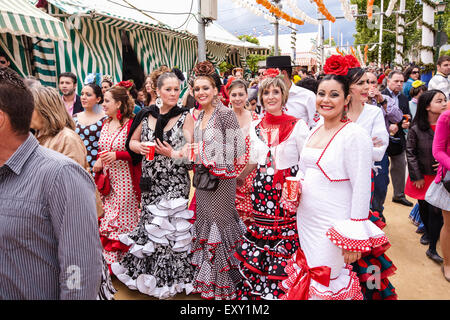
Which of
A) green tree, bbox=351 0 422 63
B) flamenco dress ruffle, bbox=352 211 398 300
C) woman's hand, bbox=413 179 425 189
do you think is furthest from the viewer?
green tree, bbox=351 0 422 63

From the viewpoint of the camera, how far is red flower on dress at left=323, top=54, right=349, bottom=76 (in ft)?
8.24

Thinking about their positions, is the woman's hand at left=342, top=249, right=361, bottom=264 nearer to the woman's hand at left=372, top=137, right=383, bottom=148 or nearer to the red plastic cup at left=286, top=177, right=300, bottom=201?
the red plastic cup at left=286, top=177, right=300, bottom=201

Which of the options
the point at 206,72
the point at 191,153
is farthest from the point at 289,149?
the point at 206,72

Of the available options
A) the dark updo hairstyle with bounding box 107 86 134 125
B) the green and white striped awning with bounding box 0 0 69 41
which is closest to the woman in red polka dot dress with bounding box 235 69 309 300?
the dark updo hairstyle with bounding box 107 86 134 125

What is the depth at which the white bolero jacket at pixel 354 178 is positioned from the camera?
223 cm

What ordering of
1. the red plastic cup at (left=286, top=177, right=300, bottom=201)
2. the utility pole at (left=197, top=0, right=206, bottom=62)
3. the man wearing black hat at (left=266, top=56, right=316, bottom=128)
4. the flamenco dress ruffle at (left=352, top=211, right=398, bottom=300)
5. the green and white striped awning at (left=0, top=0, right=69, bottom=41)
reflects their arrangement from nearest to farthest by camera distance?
1. the red plastic cup at (left=286, top=177, right=300, bottom=201)
2. the flamenco dress ruffle at (left=352, top=211, right=398, bottom=300)
3. the man wearing black hat at (left=266, top=56, right=316, bottom=128)
4. the green and white striped awning at (left=0, top=0, right=69, bottom=41)
5. the utility pole at (left=197, top=0, right=206, bottom=62)

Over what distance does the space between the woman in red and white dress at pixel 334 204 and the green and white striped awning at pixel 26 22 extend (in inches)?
190

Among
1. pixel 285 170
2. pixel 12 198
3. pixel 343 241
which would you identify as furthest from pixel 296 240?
pixel 12 198

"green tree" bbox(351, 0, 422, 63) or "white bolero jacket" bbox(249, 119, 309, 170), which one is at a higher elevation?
"green tree" bbox(351, 0, 422, 63)

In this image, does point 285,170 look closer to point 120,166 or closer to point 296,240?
Answer: point 296,240

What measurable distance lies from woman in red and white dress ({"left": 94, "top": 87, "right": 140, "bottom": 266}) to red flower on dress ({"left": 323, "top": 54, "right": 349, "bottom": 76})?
2412 mm

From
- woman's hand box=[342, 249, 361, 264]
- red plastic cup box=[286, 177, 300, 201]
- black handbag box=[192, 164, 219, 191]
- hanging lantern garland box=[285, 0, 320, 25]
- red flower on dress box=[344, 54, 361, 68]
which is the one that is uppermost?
hanging lantern garland box=[285, 0, 320, 25]

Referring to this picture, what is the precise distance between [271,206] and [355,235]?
1.15 meters
